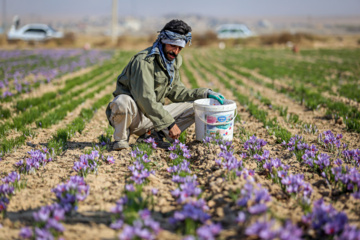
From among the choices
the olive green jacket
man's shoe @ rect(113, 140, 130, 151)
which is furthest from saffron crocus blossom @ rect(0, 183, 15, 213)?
the olive green jacket

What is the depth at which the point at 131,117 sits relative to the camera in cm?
427

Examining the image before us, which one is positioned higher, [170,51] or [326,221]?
[170,51]

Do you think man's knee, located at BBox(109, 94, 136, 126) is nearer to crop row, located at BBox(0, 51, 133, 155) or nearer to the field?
the field

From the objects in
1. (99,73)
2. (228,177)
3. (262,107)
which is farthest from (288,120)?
(99,73)

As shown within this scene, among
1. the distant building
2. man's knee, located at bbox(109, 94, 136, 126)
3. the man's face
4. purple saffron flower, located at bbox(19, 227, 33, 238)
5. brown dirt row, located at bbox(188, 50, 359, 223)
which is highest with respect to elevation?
the distant building

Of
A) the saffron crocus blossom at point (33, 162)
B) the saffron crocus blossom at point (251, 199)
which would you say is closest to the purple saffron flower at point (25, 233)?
the saffron crocus blossom at point (33, 162)

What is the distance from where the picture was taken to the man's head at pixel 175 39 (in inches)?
157

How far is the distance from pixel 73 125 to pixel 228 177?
3635mm

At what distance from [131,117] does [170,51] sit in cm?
108

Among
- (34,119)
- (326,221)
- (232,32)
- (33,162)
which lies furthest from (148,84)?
(232,32)

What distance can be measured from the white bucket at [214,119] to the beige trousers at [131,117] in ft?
1.52

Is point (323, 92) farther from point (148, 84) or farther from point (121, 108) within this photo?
point (121, 108)

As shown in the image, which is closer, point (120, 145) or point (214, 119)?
point (214, 119)

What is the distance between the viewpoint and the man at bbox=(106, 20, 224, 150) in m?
3.97
